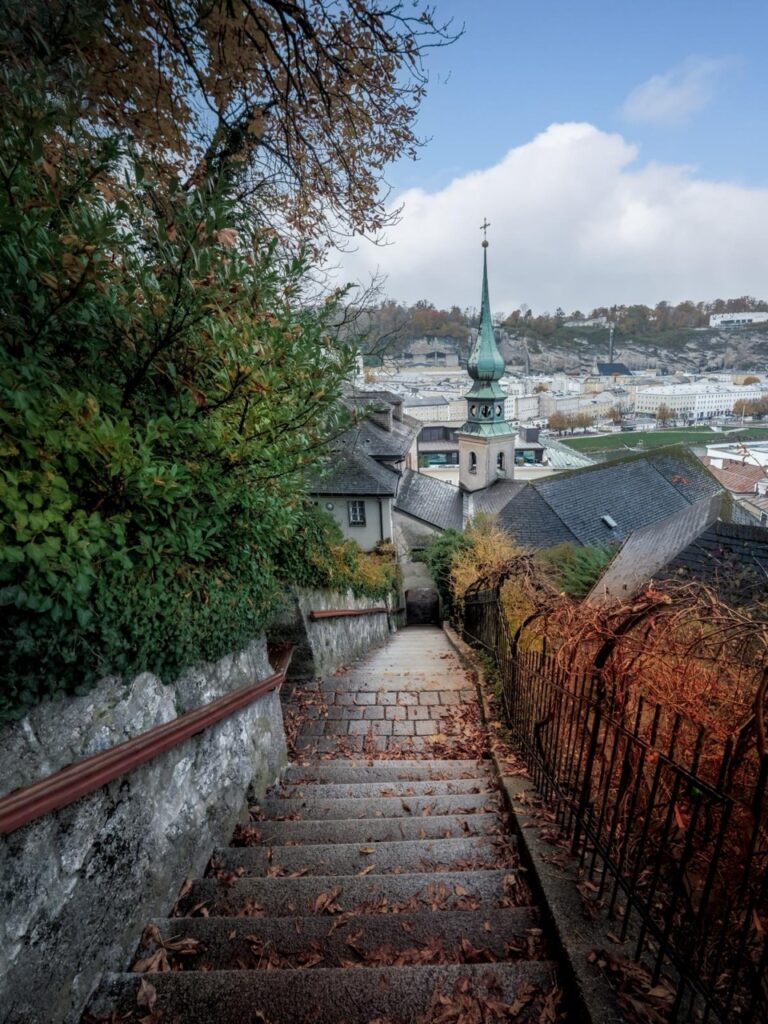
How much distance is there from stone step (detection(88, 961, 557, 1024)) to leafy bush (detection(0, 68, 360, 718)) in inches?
54.3

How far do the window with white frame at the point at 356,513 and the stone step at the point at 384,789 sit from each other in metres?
17.1

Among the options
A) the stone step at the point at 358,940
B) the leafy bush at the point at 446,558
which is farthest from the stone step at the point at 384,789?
the leafy bush at the point at 446,558

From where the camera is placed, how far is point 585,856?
2.76 metres

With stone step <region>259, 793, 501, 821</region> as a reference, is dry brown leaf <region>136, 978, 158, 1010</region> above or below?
above

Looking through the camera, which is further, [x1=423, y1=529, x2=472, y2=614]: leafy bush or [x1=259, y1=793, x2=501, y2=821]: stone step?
[x1=423, y1=529, x2=472, y2=614]: leafy bush

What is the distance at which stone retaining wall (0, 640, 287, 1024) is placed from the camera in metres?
1.85

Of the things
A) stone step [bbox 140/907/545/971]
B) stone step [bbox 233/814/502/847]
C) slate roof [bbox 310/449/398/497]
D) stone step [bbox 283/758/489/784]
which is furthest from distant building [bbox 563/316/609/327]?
stone step [bbox 140/907/545/971]

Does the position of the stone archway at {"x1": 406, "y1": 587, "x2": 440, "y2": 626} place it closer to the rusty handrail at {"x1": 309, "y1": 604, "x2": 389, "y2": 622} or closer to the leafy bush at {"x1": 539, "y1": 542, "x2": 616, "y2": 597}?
the leafy bush at {"x1": 539, "y1": 542, "x2": 616, "y2": 597}

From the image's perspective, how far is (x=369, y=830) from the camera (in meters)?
3.44

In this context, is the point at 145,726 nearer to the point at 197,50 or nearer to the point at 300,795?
the point at 300,795

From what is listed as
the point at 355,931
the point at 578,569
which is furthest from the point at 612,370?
the point at 355,931

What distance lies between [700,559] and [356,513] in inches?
560

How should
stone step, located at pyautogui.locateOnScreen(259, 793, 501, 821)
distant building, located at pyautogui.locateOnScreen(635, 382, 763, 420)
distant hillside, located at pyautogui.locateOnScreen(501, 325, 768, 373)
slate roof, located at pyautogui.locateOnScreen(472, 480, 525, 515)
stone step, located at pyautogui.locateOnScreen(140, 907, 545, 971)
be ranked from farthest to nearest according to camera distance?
1. distant hillside, located at pyautogui.locateOnScreen(501, 325, 768, 373)
2. distant building, located at pyautogui.locateOnScreen(635, 382, 763, 420)
3. slate roof, located at pyautogui.locateOnScreen(472, 480, 525, 515)
4. stone step, located at pyautogui.locateOnScreen(259, 793, 501, 821)
5. stone step, located at pyautogui.locateOnScreen(140, 907, 545, 971)

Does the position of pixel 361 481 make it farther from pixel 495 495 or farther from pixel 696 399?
pixel 696 399
